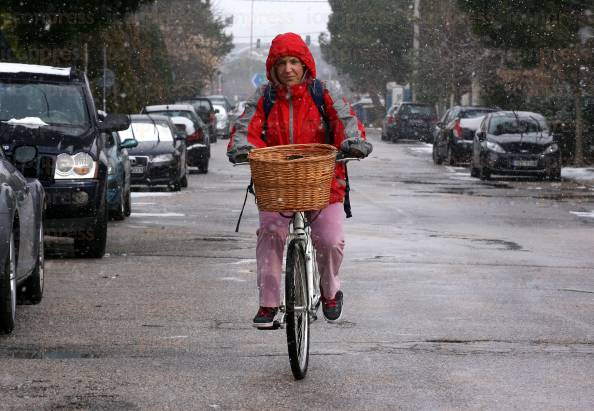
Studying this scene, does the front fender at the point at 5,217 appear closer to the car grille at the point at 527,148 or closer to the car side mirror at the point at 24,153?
the car side mirror at the point at 24,153

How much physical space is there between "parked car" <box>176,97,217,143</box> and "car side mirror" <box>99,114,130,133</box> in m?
29.7

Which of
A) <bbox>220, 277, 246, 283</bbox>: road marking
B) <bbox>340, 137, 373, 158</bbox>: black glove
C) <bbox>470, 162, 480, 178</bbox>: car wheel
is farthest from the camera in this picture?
<bbox>470, 162, 480, 178</bbox>: car wheel

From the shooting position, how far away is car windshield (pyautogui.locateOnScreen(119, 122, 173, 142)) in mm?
26953

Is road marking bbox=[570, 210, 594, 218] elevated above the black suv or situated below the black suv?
below

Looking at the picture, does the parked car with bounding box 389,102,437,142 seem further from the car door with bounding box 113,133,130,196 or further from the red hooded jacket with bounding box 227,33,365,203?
the red hooded jacket with bounding box 227,33,365,203

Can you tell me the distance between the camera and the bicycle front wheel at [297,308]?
7.57 meters

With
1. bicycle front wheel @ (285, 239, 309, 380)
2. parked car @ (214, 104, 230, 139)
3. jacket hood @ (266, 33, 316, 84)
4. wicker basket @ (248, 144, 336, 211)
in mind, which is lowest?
parked car @ (214, 104, 230, 139)

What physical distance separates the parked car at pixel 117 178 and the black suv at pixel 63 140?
318 cm

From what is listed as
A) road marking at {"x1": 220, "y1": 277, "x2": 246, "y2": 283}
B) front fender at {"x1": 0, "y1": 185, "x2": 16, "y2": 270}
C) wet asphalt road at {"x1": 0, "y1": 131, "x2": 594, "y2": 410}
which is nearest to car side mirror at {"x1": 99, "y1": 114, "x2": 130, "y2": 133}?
wet asphalt road at {"x1": 0, "y1": 131, "x2": 594, "y2": 410}

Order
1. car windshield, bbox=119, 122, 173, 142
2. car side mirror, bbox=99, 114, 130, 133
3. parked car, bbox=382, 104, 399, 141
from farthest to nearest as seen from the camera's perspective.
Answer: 1. parked car, bbox=382, 104, 399, 141
2. car windshield, bbox=119, 122, 173, 142
3. car side mirror, bbox=99, 114, 130, 133

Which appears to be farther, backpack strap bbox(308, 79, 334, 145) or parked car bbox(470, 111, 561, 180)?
parked car bbox(470, 111, 561, 180)

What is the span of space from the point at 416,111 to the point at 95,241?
41841mm

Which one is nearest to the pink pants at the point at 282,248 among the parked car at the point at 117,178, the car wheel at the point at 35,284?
the car wheel at the point at 35,284

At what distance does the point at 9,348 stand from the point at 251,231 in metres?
9.35
